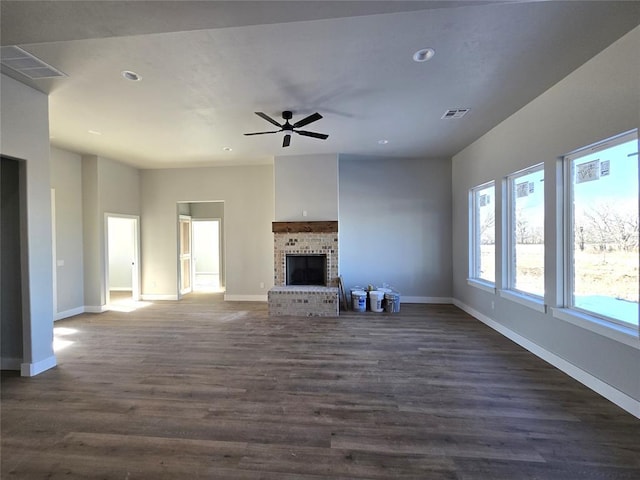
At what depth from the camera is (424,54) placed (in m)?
2.47

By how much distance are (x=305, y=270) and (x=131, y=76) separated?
13.5ft

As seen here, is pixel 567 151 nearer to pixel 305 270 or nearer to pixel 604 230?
pixel 604 230

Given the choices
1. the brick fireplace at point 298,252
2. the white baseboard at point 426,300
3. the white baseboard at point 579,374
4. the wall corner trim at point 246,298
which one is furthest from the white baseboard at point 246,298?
the white baseboard at point 579,374

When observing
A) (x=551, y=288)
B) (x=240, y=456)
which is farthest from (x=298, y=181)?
(x=240, y=456)

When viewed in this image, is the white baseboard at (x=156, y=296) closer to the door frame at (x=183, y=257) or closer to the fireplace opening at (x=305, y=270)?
the door frame at (x=183, y=257)

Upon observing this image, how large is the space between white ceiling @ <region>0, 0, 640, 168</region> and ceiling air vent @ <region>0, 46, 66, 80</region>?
96 mm

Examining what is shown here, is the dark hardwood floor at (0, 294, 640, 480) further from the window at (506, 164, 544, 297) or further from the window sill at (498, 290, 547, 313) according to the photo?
the window at (506, 164, 544, 297)

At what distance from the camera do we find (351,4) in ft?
5.04

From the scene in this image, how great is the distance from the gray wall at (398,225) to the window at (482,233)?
0.80 metres

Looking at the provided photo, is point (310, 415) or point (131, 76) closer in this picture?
point (310, 415)

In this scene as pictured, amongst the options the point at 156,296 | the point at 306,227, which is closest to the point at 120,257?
the point at 156,296

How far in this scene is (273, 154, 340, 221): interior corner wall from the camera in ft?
18.6

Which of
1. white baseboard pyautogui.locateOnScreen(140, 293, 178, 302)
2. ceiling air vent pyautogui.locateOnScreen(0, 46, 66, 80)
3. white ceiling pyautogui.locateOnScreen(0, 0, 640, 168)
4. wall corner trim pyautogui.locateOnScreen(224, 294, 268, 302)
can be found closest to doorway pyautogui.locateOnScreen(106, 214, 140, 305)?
white baseboard pyautogui.locateOnScreen(140, 293, 178, 302)

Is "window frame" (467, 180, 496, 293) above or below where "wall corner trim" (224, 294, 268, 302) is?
above
